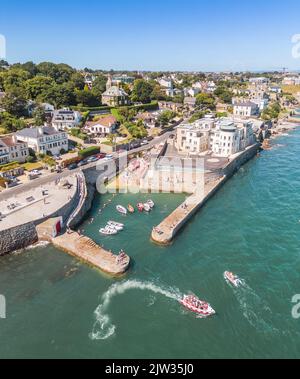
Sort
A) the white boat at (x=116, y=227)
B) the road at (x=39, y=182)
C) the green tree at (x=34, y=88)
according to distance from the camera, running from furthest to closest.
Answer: the green tree at (x=34, y=88)
the road at (x=39, y=182)
the white boat at (x=116, y=227)

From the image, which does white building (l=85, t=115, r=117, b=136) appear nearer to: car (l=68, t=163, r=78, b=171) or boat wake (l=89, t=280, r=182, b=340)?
car (l=68, t=163, r=78, b=171)

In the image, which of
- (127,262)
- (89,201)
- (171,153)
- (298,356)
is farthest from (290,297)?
(171,153)

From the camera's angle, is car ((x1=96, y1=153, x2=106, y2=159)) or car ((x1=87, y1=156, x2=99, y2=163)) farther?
car ((x1=96, y1=153, x2=106, y2=159))

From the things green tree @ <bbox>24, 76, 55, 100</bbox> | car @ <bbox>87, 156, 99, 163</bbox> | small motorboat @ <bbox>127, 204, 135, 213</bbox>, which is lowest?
small motorboat @ <bbox>127, 204, 135, 213</bbox>

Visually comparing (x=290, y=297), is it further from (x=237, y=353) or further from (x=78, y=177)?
(x=78, y=177)

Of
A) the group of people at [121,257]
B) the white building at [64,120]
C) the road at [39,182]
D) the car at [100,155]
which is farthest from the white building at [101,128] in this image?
the group of people at [121,257]

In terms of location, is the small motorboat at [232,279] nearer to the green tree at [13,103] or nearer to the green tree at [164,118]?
the green tree at [164,118]

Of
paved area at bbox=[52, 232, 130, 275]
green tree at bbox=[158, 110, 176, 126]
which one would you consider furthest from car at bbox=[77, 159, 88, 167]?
green tree at bbox=[158, 110, 176, 126]
